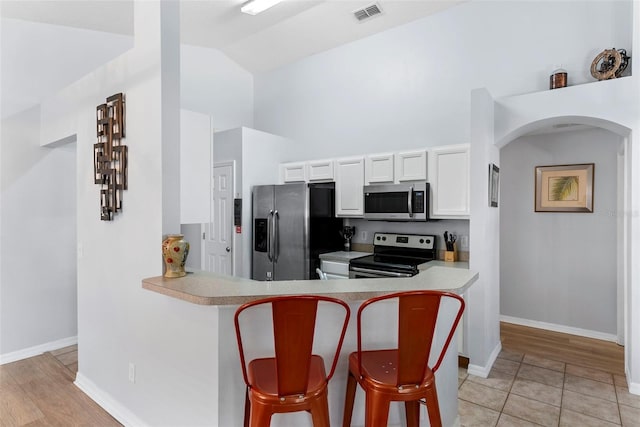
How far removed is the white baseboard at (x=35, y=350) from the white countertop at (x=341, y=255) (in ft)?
9.67

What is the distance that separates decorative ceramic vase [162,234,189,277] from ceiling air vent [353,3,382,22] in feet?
11.6

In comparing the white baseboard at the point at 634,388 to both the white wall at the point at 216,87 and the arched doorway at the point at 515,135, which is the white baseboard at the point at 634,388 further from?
the white wall at the point at 216,87

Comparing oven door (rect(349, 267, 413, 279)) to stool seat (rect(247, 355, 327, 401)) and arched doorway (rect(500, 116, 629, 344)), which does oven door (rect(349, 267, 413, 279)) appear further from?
stool seat (rect(247, 355, 327, 401))

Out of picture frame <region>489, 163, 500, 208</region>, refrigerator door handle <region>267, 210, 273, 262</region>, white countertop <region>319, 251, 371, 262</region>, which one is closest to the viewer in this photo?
picture frame <region>489, 163, 500, 208</region>

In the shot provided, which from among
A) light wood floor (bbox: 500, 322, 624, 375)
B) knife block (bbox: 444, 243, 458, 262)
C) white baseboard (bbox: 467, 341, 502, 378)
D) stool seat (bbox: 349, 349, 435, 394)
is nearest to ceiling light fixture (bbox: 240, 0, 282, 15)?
knife block (bbox: 444, 243, 458, 262)

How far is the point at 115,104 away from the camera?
249 cm

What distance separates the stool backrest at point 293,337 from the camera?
1.38 m

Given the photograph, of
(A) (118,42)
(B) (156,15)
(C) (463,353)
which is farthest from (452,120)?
(A) (118,42)

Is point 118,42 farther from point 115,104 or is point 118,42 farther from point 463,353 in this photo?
point 463,353

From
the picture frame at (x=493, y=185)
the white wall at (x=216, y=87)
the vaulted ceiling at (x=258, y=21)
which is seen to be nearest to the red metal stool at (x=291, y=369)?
the picture frame at (x=493, y=185)

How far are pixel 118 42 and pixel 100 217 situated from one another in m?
2.52

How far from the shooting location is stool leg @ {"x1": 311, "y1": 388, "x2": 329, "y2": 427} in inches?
57.4

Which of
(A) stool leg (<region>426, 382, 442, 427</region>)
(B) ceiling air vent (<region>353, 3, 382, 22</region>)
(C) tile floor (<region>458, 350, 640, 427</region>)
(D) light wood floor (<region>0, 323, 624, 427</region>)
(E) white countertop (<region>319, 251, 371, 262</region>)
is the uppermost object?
(B) ceiling air vent (<region>353, 3, 382, 22</region>)

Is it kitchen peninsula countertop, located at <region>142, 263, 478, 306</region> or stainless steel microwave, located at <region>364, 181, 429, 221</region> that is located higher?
stainless steel microwave, located at <region>364, 181, 429, 221</region>
